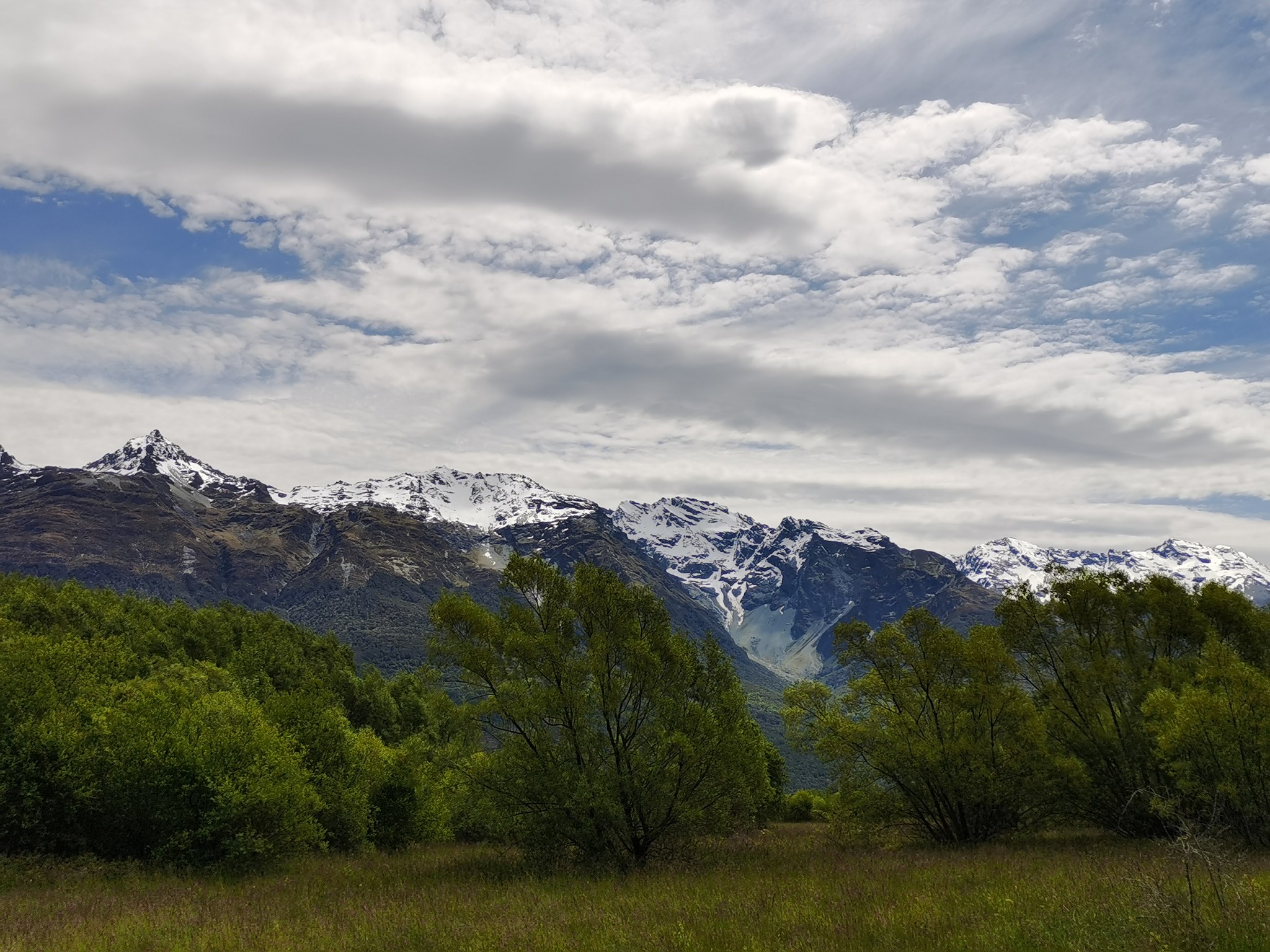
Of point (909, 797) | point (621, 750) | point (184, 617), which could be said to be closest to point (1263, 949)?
point (621, 750)

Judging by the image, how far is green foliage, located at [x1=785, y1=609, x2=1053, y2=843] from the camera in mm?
33500

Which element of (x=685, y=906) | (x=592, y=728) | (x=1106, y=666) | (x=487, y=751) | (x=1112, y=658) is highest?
(x=1112, y=658)

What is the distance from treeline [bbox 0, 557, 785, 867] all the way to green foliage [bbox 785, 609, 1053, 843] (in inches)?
225

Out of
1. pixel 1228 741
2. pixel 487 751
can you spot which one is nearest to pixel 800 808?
pixel 1228 741

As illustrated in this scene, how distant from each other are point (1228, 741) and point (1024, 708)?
747cm

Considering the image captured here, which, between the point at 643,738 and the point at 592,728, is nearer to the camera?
the point at 592,728

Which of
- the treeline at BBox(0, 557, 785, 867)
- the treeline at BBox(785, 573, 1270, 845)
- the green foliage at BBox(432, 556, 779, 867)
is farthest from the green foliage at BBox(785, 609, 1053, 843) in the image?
the green foliage at BBox(432, 556, 779, 867)

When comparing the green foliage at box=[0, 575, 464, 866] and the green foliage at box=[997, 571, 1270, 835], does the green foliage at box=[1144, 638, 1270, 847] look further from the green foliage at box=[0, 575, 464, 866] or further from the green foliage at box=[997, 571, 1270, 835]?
the green foliage at box=[0, 575, 464, 866]

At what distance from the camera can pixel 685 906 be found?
18.1m

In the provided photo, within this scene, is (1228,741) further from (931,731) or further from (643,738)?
(643,738)

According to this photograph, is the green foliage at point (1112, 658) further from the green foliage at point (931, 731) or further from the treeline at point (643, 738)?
the green foliage at point (931, 731)

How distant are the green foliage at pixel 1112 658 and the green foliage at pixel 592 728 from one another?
1706cm

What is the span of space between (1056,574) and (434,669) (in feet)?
96.3

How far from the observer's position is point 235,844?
1128 inches
